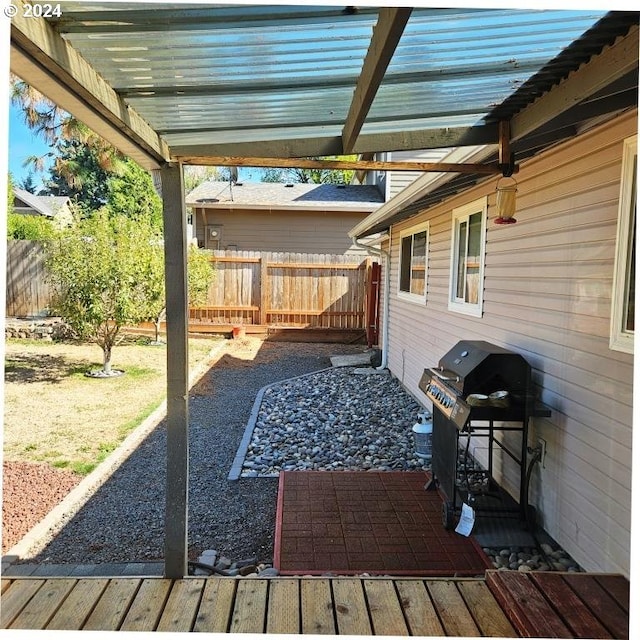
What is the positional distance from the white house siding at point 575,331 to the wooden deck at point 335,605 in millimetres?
535

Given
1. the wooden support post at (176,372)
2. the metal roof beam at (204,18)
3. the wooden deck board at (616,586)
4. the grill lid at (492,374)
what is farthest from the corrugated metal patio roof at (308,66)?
the wooden deck board at (616,586)

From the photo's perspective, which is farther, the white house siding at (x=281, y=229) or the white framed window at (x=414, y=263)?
the white house siding at (x=281, y=229)

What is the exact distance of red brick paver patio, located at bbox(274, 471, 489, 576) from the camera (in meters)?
2.99

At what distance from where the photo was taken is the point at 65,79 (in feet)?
5.04

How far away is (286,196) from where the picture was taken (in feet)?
48.1

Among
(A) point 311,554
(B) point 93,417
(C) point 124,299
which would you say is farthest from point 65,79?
(C) point 124,299

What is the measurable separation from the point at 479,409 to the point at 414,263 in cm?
492

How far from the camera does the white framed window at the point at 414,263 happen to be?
7056mm

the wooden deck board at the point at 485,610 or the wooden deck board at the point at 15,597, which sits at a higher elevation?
the wooden deck board at the point at 15,597

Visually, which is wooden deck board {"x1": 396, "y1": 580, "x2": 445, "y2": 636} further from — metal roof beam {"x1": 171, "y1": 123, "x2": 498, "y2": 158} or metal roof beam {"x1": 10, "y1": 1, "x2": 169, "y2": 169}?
metal roof beam {"x1": 10, "y1": 1, "x2": 169, "y2": 169}

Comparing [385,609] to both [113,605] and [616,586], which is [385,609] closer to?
[616,586]

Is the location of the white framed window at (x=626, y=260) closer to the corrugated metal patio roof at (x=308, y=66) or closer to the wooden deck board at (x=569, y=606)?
the corrugated metal patio roof at (x=308, y=66)

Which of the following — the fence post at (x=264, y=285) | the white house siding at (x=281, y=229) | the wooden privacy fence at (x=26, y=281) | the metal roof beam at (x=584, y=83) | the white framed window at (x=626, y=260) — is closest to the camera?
the metal roof beam at (x=584, y=83)

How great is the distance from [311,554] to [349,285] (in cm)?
Result: 964
